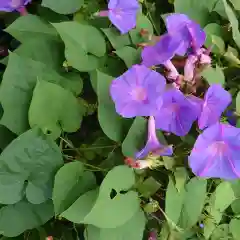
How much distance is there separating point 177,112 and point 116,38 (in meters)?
0.15

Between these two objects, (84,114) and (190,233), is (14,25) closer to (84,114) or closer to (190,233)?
(84,114)

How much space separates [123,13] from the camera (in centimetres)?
64

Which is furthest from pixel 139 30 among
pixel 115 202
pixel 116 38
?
pixel 115 202

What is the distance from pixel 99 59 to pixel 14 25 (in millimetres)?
124

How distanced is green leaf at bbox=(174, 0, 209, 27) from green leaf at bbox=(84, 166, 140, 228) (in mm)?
248

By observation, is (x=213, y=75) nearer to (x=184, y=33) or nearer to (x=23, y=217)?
(x=184, y=33)

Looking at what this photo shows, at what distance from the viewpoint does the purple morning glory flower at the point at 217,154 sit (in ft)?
1.86

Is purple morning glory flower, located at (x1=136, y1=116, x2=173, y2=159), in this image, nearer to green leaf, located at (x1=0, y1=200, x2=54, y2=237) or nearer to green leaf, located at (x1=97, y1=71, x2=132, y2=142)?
green leaf, located at (x1=97, y1=71, x2=132, y2=142)

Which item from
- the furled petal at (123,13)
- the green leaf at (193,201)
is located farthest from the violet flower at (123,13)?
the green leaf at (193,201)

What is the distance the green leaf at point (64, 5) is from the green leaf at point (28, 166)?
172 millimetres

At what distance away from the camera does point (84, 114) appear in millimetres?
645

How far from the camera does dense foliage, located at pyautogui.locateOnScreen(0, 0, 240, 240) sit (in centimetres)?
58

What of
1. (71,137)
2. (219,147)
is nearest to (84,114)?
(71,137)

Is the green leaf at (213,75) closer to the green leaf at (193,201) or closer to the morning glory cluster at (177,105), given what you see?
the morning glory cluster at (177,105)
